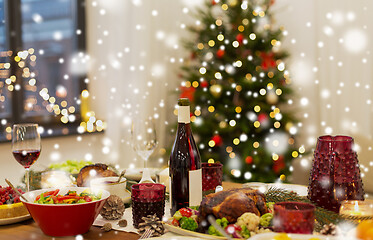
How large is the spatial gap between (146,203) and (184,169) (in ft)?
0.54

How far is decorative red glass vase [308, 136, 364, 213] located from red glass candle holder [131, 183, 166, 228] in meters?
0.39

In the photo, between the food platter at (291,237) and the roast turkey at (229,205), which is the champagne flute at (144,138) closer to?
the roast turkey at (229,205)

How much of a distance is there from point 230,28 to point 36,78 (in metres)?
1.49

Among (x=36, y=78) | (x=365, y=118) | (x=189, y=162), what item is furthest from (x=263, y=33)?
(x=189, y=162)

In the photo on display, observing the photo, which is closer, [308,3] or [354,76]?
[354,76]

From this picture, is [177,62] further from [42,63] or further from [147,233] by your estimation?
[147,233]

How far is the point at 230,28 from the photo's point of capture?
3.34 meters

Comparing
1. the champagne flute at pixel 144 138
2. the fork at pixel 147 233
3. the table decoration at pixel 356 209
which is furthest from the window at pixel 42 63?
the table decoration at pixel 356 209

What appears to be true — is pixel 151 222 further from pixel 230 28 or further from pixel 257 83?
pixel 230 28

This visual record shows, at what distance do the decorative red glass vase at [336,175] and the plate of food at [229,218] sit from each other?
178 mm

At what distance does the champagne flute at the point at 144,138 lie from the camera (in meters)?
1.36

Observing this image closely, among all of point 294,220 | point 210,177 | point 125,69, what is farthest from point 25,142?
point 125,69

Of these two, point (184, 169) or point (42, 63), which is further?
point (42, 63)

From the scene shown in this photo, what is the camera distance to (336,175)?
1.12m
